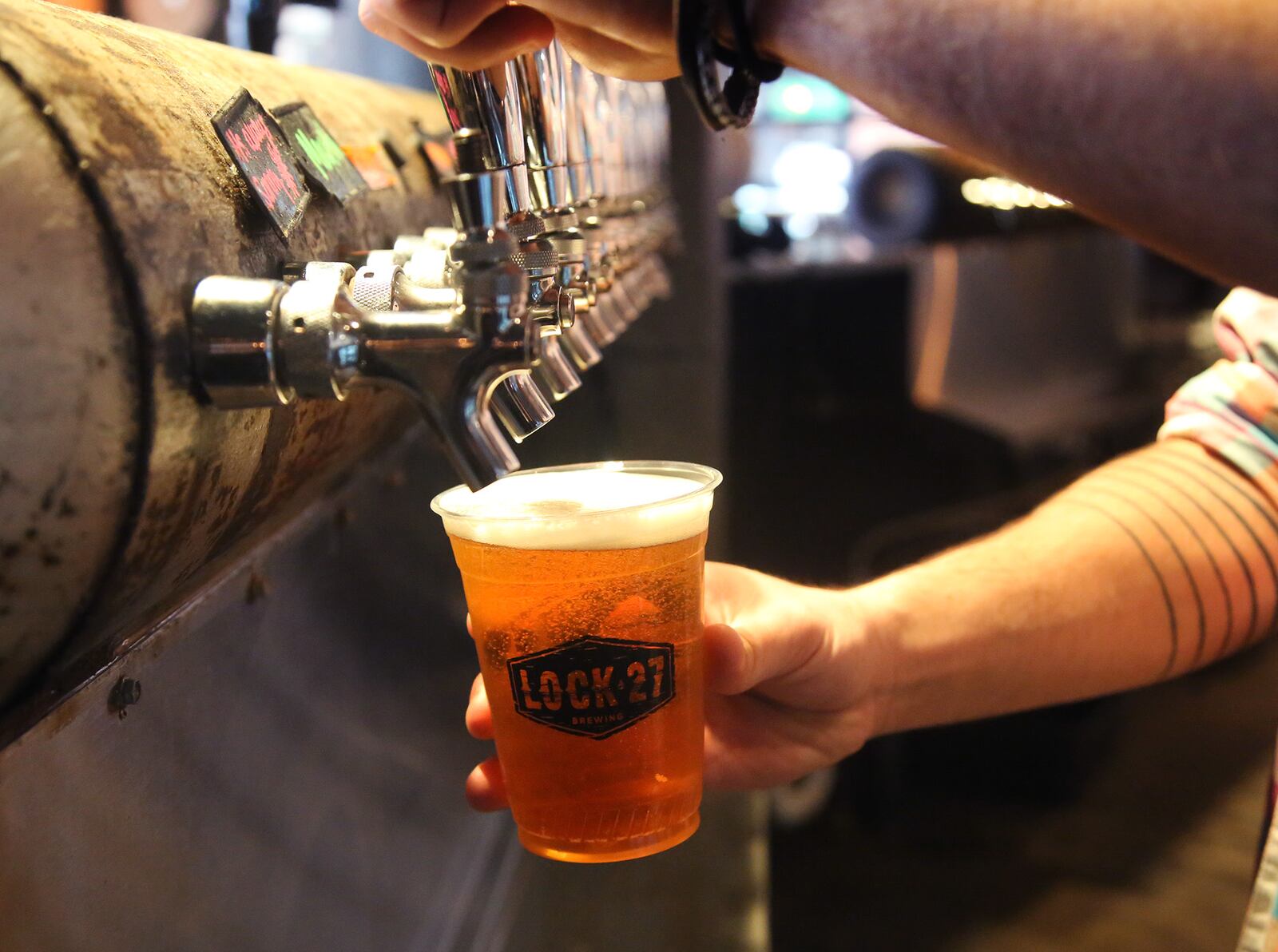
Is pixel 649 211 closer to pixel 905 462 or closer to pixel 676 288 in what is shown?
pixel 676 288

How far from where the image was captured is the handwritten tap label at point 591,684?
2.26ft

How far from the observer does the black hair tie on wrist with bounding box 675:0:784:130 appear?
65 cm

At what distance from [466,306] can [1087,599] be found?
2.88 ft

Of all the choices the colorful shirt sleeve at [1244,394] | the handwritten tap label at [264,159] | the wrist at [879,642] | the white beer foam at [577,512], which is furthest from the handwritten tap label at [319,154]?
the colorful shirt sleeve at [1244,394]

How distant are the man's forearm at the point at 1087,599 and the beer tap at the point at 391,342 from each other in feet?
2.05

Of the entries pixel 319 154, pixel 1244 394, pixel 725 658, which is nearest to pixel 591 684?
pixel 725 658

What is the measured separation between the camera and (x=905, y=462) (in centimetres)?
357

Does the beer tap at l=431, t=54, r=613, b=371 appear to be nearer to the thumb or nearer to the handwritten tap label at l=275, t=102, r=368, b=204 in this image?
the handwritten tap label at l=275, t=102, r=368, b=204

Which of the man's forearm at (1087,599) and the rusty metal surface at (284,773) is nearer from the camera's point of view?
the rusty metal surface at (284,773)

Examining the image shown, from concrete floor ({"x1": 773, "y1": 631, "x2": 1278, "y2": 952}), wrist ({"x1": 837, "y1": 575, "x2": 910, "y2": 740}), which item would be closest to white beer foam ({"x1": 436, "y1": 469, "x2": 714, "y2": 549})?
wrist ({"x1": 837, "y1": 575, "x2": 910, "y2": 740})

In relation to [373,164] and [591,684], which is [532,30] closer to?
[373,164]

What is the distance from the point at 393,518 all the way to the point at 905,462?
2651 millimetres

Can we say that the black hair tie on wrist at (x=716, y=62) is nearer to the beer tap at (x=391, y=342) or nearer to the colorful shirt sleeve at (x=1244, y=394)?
the beer tap at (x=391, y=342)

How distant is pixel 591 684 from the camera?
692mm
